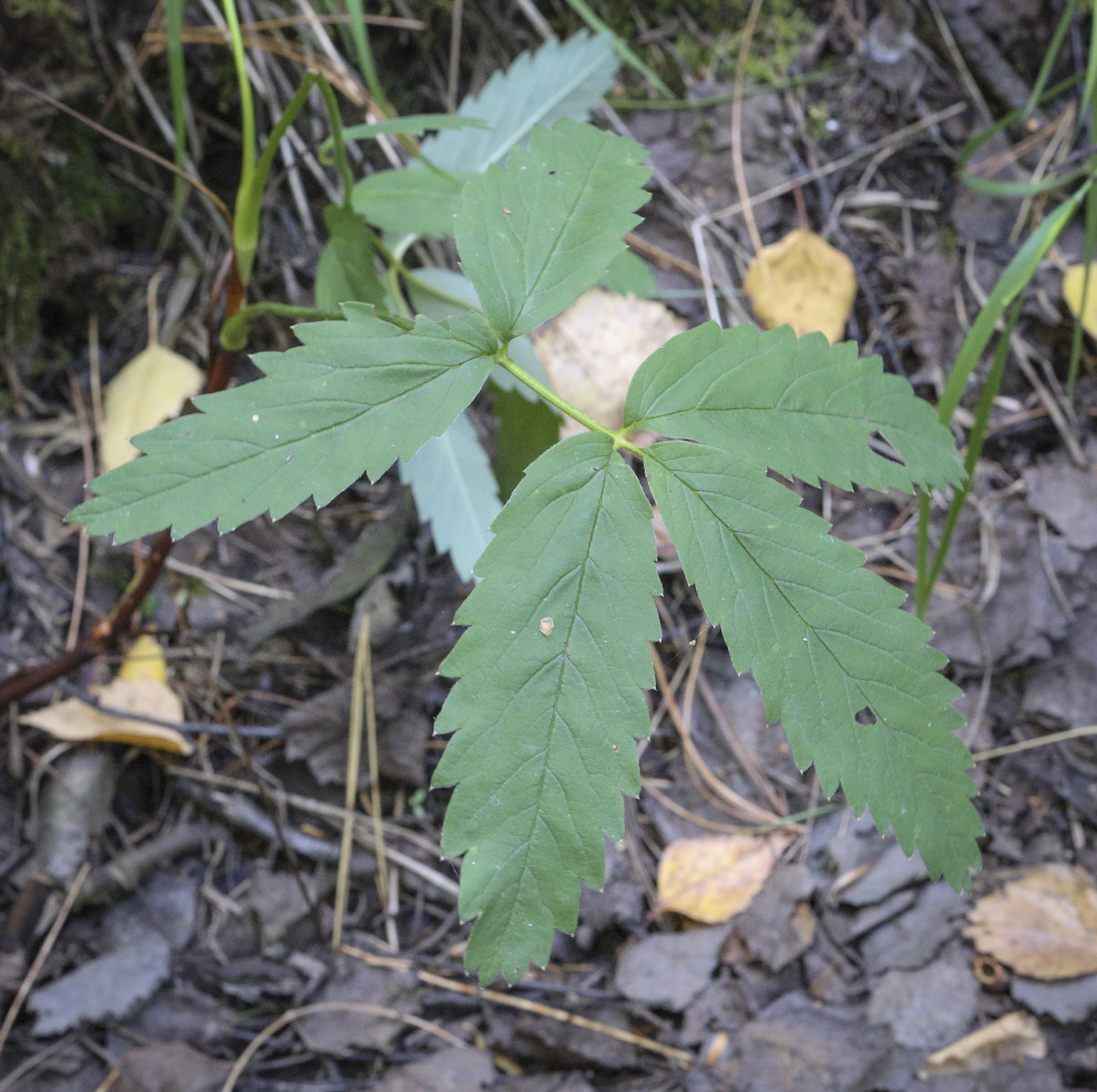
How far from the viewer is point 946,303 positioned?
2.18 m

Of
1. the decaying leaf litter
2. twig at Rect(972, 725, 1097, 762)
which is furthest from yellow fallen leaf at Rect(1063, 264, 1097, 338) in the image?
twig at Rect(972, 725, 1097, 762)

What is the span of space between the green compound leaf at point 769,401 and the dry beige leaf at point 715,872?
1.06 m

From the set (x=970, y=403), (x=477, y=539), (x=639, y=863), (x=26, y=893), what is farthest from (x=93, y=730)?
(x=970, y=403)

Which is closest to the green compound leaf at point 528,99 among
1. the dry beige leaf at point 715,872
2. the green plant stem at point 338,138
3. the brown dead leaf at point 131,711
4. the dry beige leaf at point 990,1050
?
the green plant stem at point 338,138

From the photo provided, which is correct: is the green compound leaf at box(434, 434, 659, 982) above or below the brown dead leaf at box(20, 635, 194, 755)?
above

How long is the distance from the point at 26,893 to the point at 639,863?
1.30 metres

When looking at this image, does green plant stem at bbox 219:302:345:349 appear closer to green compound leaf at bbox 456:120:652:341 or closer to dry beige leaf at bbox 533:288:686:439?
green compound leaf at bbox 456:120:652:341

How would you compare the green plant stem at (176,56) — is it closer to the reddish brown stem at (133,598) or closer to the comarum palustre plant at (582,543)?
the reddish brown stem at (133,598)

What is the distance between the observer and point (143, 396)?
76.6 inches

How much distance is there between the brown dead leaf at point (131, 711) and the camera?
1.79 metres

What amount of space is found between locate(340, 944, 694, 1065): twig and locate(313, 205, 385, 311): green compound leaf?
134 cm

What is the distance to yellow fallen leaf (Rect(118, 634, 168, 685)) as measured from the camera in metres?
1.90

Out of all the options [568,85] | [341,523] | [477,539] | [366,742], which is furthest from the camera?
[341,523]

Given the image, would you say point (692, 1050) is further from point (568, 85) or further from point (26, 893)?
point (568, 85)
